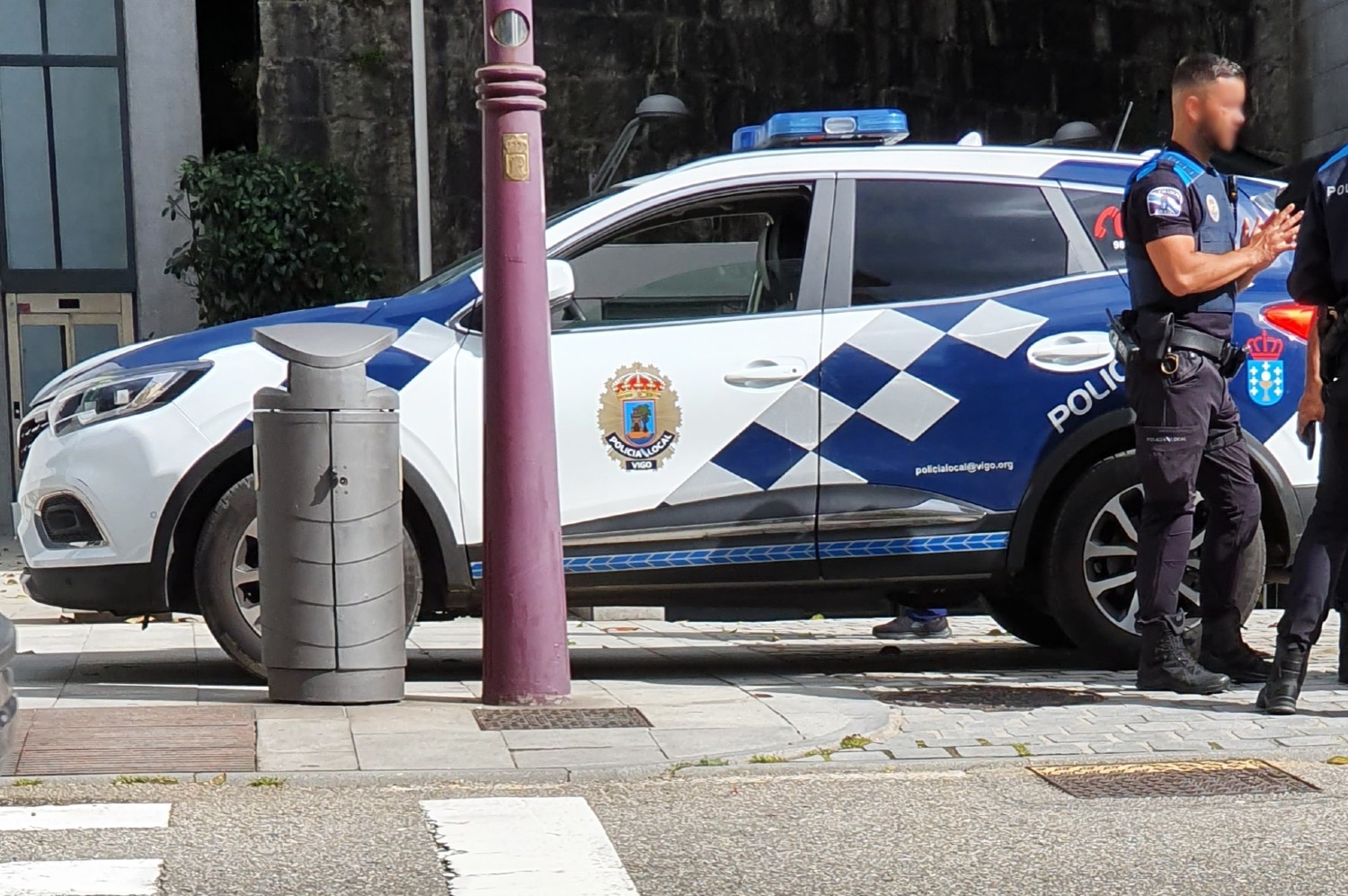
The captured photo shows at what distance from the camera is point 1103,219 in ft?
22.7

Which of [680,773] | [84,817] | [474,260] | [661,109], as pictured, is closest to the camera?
[84,817]

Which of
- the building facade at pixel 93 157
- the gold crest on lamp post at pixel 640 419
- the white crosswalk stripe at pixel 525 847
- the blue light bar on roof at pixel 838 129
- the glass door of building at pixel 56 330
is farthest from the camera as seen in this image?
the glass door of building at pixel 56 330

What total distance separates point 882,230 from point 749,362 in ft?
2.44

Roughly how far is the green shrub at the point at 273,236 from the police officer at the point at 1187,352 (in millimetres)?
10984

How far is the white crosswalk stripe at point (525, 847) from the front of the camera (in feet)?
12.5

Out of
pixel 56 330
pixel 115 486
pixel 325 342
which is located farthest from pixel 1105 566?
pixel 56 330

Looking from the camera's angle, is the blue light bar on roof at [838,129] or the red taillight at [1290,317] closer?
the red taillight at [1290,317]

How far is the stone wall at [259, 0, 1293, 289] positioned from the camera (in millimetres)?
16203

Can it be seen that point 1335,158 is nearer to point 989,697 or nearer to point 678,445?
point 989,697

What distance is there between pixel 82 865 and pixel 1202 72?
4.21m

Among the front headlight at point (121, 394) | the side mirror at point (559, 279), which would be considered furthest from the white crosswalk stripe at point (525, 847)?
the front headlight at point (121, 394)

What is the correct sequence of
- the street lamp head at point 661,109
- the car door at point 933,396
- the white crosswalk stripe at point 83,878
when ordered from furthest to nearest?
the street lamp head at point 661,109
the car door at point 933,396
the white crosswalk stripe at point 83,878

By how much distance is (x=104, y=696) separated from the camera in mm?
6363

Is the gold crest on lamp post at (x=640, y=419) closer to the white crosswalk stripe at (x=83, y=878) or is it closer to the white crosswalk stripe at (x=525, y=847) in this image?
the white crosswalk stripe at (x=525, y=847)
